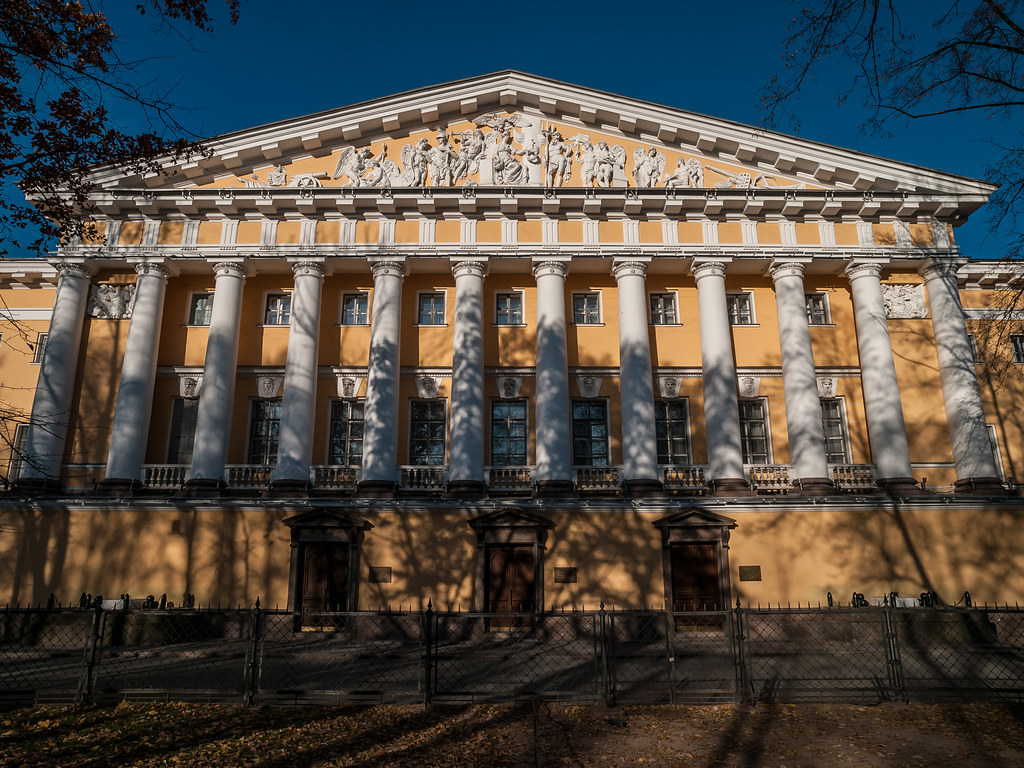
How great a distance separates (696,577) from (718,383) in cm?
531

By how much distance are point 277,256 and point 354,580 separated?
9.69 metres

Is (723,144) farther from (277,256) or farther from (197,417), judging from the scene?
(197,417)

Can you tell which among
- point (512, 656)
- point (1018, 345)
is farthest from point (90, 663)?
point (1018, 345)

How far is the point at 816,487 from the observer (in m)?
18.4

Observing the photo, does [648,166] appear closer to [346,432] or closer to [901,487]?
[901,487]

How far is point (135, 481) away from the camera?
1869 cm

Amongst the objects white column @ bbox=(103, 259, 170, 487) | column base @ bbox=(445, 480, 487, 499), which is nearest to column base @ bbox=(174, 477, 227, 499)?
white column @ bbox=(103, 259, 170, 487)

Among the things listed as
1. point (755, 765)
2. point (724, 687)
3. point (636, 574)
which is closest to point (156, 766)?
point (755, 765)

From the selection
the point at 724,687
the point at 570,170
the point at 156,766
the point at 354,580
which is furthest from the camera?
the point at 570,170

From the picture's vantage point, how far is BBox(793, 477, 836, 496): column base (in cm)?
1834

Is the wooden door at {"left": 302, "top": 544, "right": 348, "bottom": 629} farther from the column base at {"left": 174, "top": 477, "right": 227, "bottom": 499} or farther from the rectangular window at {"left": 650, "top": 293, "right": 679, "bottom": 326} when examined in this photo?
the rectangular window at {"left": 650, "top": 293, "right": 679, "bottom": 326}

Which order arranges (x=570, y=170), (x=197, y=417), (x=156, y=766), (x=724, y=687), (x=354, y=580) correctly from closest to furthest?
1. (x=156, y=766)
2. (x=724, y=687)
3. (x=354, y=580)
4. (x=197, y=417)
5. (x=570, y=170)

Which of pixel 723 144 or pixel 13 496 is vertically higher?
pixel 723 144

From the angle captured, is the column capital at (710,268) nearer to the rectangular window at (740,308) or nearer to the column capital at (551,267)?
the rectangular window at (740,308)
